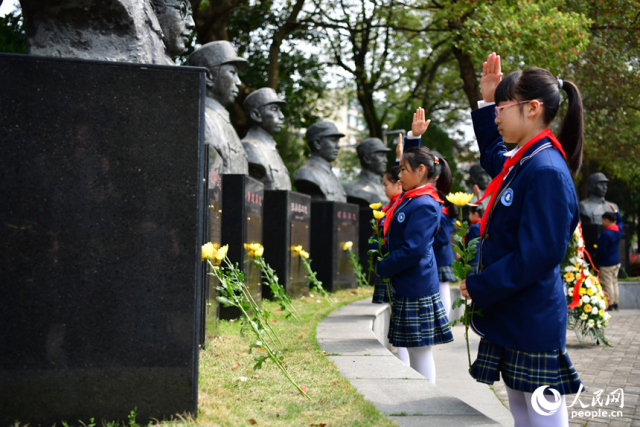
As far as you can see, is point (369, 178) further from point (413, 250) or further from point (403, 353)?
point (413, 250)

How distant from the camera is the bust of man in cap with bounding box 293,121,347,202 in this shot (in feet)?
34.9

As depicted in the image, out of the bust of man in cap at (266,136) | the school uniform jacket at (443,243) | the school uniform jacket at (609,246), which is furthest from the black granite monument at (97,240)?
the school uniform jacket at (609,246)

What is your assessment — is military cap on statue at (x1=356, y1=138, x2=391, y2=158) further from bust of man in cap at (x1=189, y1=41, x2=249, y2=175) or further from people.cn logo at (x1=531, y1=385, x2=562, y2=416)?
people.cn logo at (x1=531, y1=385, x2=562, y2=416)

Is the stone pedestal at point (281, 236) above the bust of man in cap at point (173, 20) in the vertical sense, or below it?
below

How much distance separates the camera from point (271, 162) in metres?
8.88

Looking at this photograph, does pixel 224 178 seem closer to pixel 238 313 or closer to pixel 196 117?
pixel 238 313

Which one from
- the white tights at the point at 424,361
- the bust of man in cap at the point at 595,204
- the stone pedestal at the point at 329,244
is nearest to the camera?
the white tights at the point at 424,361

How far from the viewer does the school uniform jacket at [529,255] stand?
86.1 inches

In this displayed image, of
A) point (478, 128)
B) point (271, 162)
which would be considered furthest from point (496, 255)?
point (271, 162)

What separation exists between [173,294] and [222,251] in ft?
1.53

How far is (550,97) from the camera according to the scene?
2.36 metres

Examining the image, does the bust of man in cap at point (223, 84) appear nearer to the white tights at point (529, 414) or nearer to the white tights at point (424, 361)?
the white tights at point (424, 361)

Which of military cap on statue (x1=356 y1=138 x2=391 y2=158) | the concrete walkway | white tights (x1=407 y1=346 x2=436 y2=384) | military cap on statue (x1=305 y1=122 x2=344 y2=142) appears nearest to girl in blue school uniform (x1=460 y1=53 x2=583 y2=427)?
the concrete walkway

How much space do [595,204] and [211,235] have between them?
1310cm
